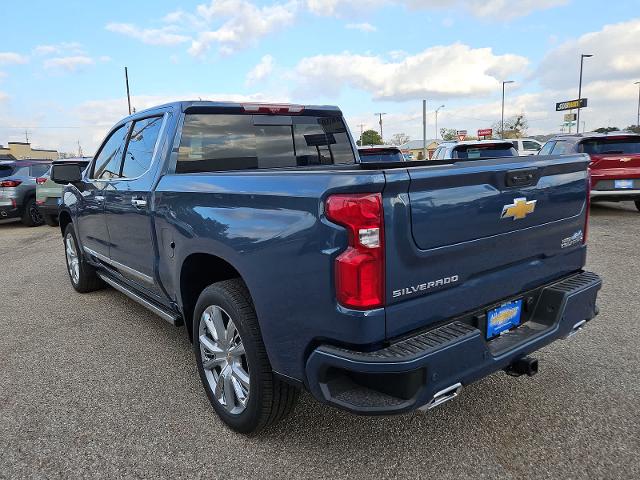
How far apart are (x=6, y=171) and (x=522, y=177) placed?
14383 millimetres

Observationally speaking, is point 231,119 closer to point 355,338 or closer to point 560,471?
point 355,338

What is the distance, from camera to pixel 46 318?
16.8ft

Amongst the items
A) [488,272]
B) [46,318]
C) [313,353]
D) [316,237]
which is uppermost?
[316,237]

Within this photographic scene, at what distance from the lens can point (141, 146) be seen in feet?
13.0

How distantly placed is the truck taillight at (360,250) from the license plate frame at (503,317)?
0.80m

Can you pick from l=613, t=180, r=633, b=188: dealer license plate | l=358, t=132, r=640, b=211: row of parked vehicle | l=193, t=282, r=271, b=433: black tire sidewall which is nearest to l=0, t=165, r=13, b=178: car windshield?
l=358, t=132, r=640, b=211: row of parked vehicle

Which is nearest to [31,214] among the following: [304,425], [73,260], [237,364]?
[73,260]

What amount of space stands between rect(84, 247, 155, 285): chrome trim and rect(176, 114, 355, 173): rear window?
92 centimetres

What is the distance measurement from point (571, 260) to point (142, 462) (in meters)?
2.66

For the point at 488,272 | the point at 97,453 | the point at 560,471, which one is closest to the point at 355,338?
the point at 488,272

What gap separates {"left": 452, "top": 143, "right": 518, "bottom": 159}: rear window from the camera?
10695 millimetres

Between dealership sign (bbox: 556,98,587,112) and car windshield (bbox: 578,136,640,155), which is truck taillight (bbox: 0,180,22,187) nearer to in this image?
car windshield (bbox: 578,136,640,155)

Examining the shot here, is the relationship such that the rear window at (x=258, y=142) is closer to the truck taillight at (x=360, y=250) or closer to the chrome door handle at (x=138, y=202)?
the chrome door handle at (x=138, y=202)

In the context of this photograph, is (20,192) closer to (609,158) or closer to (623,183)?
(609,158)
